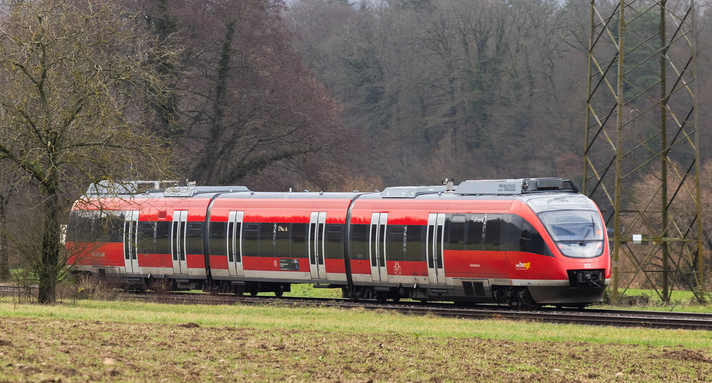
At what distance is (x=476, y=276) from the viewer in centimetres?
2195

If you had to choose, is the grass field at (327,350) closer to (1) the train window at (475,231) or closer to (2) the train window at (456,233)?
(1) the train window at (475,231)

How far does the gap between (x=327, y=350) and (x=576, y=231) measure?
9966 mm

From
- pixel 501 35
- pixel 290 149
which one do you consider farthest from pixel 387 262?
pixel 501 35

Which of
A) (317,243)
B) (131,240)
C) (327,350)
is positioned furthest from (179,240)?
(327,350)

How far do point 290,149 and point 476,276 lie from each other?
24688mm

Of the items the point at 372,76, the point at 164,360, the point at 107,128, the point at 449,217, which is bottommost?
the point at 164,360

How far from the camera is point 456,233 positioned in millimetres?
22297

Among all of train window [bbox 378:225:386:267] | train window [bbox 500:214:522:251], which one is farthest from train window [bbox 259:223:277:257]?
train window [bbox 500:214:522:251]

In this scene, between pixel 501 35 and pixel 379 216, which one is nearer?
pixel 379 216

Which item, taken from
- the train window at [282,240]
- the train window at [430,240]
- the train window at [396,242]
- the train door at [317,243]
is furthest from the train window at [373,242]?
the train window at [282,240]

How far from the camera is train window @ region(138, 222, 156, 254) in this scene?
27.6 m

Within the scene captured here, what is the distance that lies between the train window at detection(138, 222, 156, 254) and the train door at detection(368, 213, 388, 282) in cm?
766

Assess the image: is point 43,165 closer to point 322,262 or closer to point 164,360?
point 322,262

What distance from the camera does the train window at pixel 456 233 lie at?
2219cm
